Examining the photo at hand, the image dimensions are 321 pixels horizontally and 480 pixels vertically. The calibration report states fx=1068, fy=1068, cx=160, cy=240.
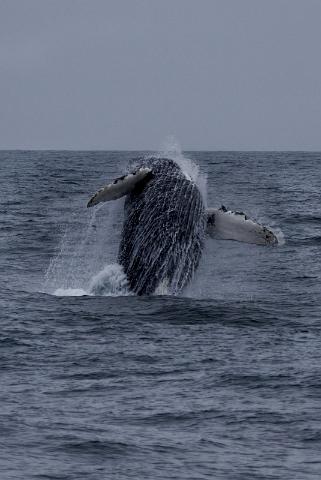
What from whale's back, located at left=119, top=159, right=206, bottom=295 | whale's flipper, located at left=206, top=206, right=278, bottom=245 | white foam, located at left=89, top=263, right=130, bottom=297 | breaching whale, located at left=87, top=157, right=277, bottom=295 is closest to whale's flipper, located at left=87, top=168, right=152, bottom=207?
breaching whale, located at left=87, top=157, right=277, bottom=295

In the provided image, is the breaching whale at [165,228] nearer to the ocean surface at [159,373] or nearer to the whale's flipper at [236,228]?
the whale's flipper at [236,228]

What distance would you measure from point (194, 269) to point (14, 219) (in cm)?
1548

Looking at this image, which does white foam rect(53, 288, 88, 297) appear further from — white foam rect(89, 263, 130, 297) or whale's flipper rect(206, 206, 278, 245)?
whale's flipper rect(206, 206, 278, 245)

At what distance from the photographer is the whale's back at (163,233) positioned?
51.1 ft

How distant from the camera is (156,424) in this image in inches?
396

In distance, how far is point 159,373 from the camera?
11781mm

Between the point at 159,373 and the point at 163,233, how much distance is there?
Answer: 4.48 m

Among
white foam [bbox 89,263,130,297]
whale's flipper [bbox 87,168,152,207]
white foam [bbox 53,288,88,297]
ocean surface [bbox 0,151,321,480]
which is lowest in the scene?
ocean surface [bbox 0,151,321,480]

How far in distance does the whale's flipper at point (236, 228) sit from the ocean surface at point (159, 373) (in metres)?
0.25

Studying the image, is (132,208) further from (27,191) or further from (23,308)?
(27,191)

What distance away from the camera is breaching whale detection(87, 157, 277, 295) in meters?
15.6

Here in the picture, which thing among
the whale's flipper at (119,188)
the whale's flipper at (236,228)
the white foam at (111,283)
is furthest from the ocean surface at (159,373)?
the whale's flipper at (119,188)

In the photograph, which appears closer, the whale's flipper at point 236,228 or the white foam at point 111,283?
the white foam at point 111,283

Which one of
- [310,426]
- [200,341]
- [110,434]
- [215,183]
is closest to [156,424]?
[110,434]
